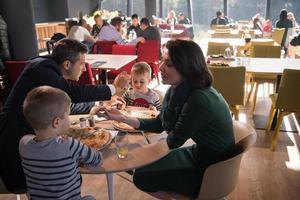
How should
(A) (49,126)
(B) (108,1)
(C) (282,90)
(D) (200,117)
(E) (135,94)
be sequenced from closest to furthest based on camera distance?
(A) (49,126), (D) (200,117), (E) (135,94), (C) (282,90), (B) (108,1)

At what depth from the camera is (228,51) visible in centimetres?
428

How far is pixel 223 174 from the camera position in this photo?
1634 millimetres

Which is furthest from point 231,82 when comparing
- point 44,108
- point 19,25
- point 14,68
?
point 19,25

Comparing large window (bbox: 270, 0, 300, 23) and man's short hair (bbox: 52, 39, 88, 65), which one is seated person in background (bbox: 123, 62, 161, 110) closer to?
man's short hair (bbox: 52, 39, 88, 65)

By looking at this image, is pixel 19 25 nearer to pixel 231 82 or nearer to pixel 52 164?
pixel 231 82

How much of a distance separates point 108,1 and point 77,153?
12.4 m

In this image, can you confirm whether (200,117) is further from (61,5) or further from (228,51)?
(61,5)

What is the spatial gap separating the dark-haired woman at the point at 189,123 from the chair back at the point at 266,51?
3.25 meters

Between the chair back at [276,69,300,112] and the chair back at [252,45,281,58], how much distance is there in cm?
169

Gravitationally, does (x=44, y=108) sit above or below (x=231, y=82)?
above

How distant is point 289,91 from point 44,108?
2477mm

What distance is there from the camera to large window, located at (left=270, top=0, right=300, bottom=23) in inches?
437

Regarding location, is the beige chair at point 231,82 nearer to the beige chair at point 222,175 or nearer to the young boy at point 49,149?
the beige chair at point 222,175

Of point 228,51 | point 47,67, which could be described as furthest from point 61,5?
point 47,67
